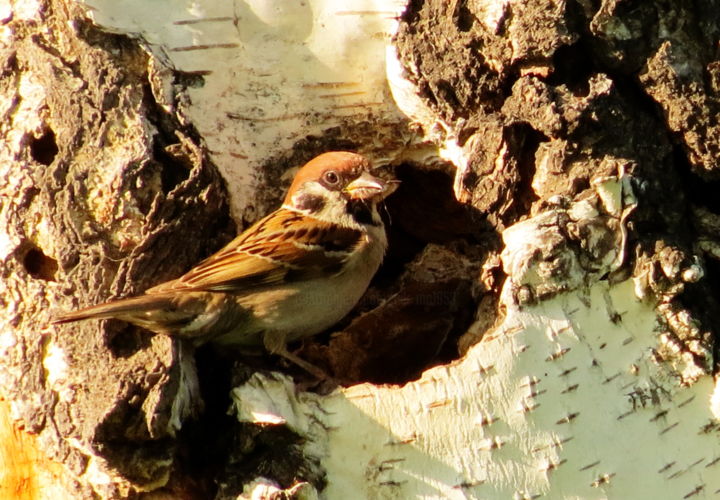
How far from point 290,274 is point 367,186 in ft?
1.71

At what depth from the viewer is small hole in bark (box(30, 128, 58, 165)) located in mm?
3920

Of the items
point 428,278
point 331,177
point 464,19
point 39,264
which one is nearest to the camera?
point 39,264

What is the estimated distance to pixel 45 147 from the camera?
395cm

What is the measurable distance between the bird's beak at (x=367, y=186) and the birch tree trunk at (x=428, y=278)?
0.47 feet

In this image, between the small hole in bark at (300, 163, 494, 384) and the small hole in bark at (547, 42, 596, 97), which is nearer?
the small hole in bark at (547, 42, 596, 97)

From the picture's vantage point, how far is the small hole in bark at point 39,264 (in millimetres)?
3783

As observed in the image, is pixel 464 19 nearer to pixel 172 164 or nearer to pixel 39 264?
pixel 172 164

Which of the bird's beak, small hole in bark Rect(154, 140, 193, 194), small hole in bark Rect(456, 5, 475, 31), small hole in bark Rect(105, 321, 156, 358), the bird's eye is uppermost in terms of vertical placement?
small hole in bark Rect(456, 5, 475, 31)

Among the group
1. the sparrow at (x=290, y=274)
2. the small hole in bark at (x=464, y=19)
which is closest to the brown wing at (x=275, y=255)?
the sparrow at (x=290, y=274)

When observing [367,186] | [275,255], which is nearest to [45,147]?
[275,255]

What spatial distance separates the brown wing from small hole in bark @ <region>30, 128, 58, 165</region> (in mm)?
660

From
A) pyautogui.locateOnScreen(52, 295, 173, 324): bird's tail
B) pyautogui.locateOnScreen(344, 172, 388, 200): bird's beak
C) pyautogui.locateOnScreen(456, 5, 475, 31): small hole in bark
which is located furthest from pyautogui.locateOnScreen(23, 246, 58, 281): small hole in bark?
pyautogui.locateOnScreen(456, 5, 475, 31): small hole in bark

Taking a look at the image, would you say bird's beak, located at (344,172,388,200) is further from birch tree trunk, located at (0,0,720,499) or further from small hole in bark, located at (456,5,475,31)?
small hole in bark, located at (456,5,475,31)

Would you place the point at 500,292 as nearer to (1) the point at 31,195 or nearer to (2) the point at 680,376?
(2) the point at 680,376
